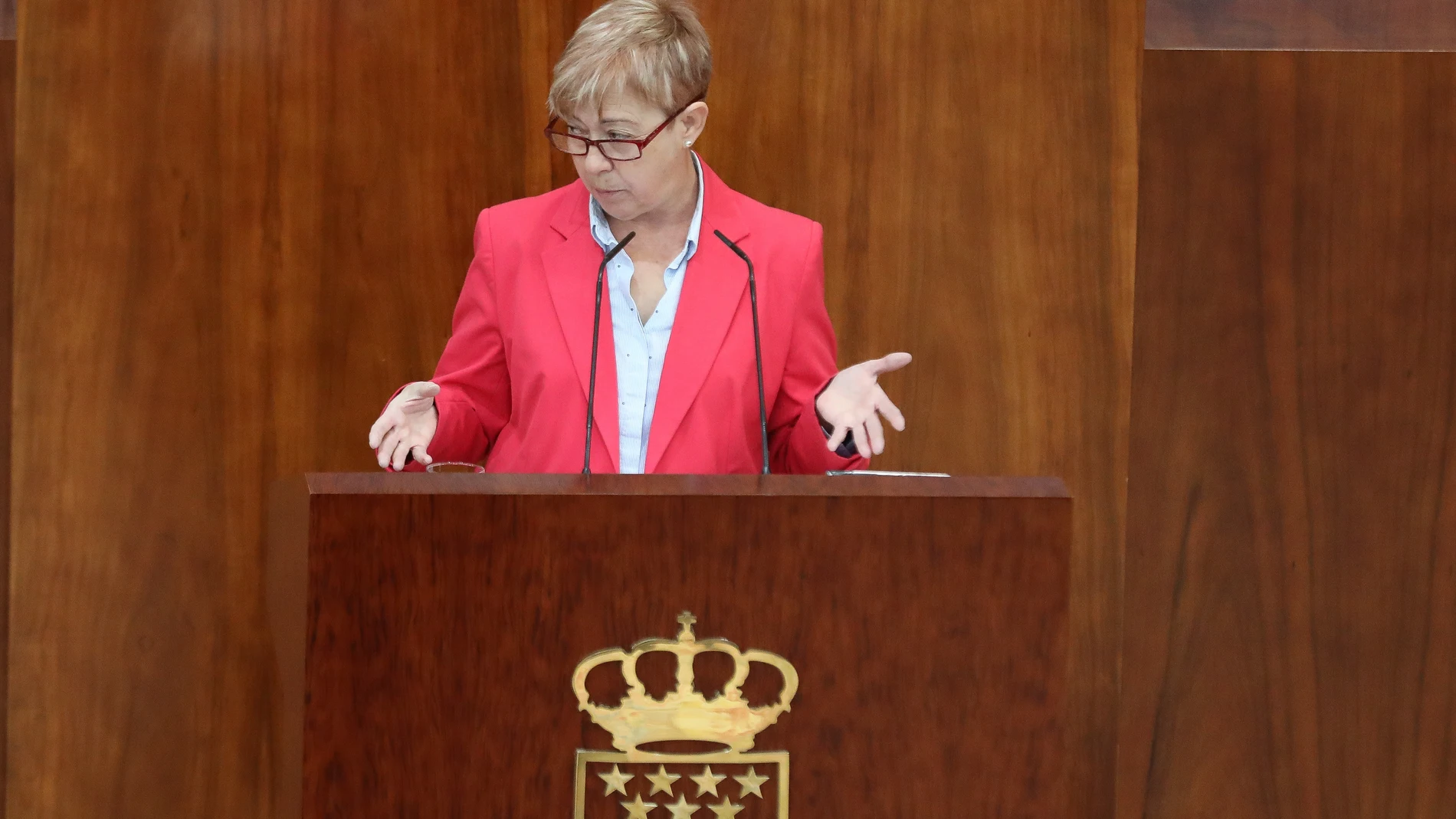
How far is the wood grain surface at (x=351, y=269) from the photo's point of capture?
2596 mm

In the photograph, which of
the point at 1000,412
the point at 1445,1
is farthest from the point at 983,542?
the point at 1445,1

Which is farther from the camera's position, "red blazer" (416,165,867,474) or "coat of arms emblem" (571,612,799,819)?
"red blazer" (416,165,867,474)

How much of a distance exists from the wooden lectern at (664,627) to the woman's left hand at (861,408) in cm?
31

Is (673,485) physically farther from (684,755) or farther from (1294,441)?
(1294,441)

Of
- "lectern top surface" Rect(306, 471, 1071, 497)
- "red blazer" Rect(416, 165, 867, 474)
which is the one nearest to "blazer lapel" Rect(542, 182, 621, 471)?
"red blazer" Rect(416, 165, 867, 474)

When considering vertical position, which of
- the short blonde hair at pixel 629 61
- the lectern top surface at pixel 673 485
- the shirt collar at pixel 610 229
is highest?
the short blonde hair at pixel 629 61

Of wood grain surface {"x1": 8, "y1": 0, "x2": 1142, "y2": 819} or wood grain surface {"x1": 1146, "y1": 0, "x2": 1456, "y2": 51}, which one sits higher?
wood grain surface {"x1": 1146, "y1": 0, "x2": 1456, "y2": 51}

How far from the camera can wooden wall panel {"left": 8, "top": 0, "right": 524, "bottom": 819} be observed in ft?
8.45

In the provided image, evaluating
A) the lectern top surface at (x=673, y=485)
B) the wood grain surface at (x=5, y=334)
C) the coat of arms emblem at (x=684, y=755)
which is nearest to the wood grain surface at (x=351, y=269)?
the wood grain surface at (x=5, y=334)

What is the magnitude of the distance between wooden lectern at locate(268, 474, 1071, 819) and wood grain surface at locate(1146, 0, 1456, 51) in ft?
5.36

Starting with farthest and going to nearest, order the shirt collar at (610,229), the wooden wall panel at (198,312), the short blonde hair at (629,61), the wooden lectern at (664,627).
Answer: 1. the wooden wall panel at (198,312)
2. the shirt collar at (610,229)
3. the short blonde hair at (629,61)
4. the wooden lectern at (664,627)

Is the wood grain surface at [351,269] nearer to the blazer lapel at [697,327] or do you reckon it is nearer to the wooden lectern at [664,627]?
the blazer lapel at [697,327]

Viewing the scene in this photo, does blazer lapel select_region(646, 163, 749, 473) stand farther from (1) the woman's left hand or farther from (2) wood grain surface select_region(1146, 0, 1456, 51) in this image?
(2) wood grain surface select_region(1146, 0, 1456, 51)

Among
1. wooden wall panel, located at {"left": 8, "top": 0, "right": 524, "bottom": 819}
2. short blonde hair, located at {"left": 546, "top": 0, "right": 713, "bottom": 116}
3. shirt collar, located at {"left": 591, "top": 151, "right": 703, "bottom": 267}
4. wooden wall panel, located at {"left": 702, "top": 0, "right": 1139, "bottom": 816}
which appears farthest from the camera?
wooden wall panel, located at {"left": 702, "top": 0, "right": 1139, "bottom": 816}
